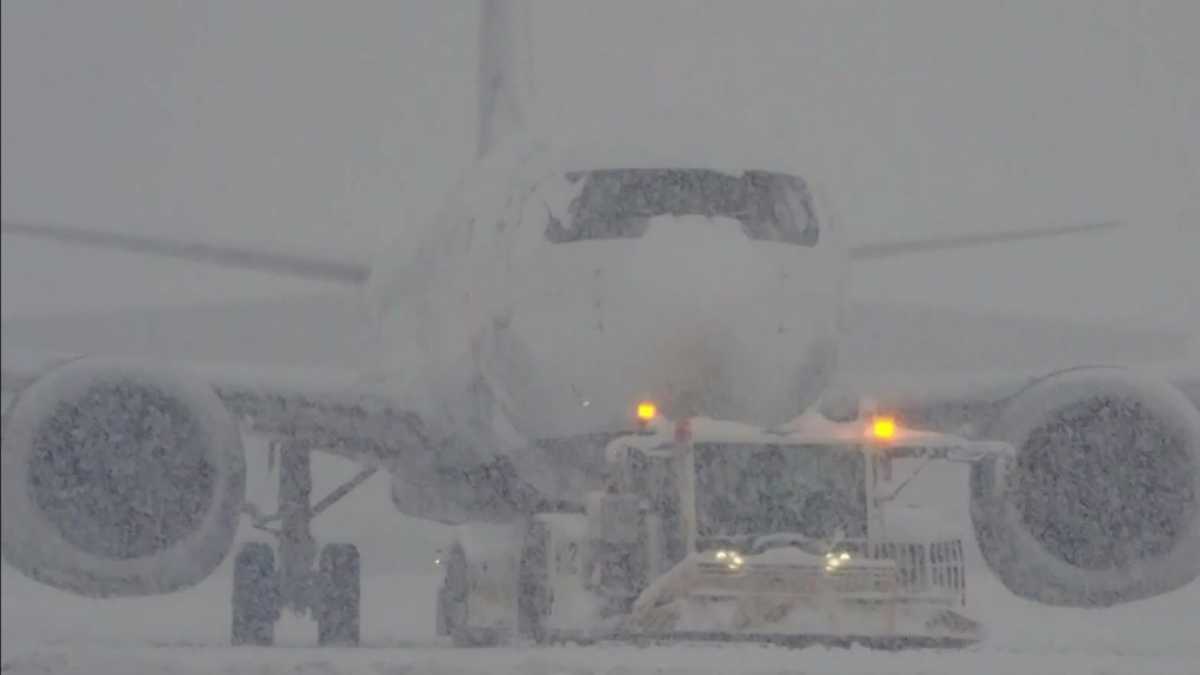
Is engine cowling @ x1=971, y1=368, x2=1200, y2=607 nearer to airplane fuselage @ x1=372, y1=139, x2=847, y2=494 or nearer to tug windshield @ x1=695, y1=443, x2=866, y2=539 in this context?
tug windshield @ x1=695, y1=443, x2=866, y2=539

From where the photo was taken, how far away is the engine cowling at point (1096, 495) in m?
11.4

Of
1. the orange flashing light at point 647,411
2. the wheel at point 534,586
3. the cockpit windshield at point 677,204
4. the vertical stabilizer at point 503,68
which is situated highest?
the vertical stabilizer at point 503,68

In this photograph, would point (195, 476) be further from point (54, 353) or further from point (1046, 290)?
point (1046, 290)

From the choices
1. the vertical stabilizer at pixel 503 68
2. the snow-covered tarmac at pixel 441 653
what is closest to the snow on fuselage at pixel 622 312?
the snow-covered tarmac at pixel 441 653

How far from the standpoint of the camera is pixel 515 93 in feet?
55.8

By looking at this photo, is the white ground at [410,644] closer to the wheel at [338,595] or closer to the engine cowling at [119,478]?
the wheel at [338,595]

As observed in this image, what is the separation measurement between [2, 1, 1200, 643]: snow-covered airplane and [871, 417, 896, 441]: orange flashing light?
513 millimetres

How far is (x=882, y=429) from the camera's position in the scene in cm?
1019

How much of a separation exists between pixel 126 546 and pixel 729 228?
3232 mm

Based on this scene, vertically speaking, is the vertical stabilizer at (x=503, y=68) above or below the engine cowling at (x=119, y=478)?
above

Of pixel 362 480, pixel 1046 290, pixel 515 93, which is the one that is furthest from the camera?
pixel 1046 290

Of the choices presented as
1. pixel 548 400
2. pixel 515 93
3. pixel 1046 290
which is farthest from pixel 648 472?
pixel 1046 290

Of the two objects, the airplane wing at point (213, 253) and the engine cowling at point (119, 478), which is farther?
the airplane wing at point (213, 253)

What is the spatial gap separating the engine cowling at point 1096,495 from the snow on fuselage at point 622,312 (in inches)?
58.2
